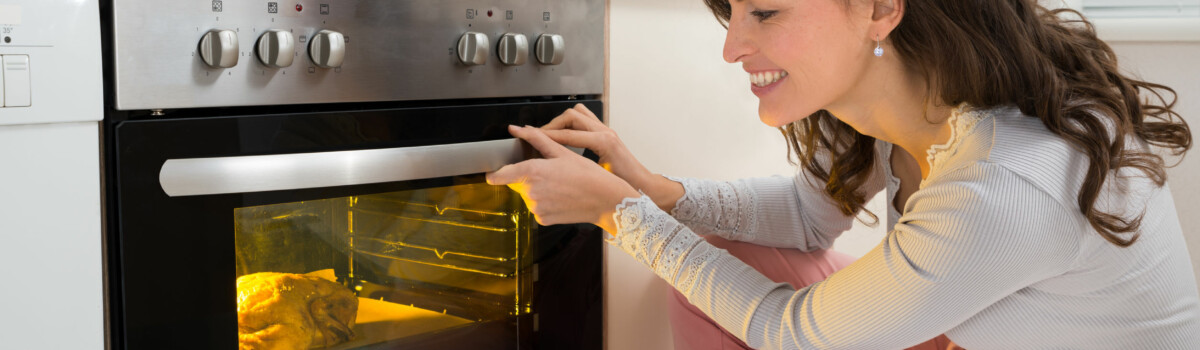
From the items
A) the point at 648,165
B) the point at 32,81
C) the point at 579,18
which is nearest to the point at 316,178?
the point at 32,81

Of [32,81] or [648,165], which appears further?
[648,165]

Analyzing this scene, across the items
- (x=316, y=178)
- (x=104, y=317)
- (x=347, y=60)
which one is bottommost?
(x=104, y=317)

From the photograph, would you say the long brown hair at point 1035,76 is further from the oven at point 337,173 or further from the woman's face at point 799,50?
the oven at point 337,173

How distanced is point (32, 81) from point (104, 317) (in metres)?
0.21

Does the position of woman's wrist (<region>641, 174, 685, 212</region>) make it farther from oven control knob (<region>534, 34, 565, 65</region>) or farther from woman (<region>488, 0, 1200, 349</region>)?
oven control knob (<region>534, 34, 565, 65</region>)

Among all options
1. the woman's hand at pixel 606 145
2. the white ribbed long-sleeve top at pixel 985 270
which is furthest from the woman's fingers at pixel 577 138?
the white ribbed long-sleeve top at pixel 985 270

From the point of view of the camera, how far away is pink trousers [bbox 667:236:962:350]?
4.17ft

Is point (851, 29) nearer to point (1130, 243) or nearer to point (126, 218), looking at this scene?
point (1130, 243)

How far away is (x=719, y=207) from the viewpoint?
51.7 inches

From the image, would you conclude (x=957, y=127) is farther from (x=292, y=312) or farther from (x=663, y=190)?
(x=292, y=312)

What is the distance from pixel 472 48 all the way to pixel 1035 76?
1.88 ft

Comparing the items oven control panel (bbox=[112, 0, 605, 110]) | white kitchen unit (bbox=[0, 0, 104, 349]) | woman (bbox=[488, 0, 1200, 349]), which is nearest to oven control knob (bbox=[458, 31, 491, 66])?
oven control panel (bbox=[112, 0, 605, 110])

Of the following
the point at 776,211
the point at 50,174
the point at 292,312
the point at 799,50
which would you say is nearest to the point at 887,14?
the point at 799,50

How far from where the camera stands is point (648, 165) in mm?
1283
